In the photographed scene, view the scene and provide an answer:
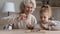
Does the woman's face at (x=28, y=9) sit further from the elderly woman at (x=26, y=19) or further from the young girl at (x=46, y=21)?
the young girl at (x=46, y=21)

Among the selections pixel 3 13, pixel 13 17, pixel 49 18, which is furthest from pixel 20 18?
pixel 49 18

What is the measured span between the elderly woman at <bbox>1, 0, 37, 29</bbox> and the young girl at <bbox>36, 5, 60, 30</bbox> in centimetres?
7

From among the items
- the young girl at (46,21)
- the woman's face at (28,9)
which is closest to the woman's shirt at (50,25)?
the young girl at (46,21)

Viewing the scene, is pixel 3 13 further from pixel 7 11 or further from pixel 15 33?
pixel 15 33

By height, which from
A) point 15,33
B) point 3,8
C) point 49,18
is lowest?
point 15,33

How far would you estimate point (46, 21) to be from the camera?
5.09ft

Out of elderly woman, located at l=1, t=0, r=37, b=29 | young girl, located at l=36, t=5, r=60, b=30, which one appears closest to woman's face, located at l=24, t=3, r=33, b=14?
elderly woman, located at l=1, t=0, r=37, b=29

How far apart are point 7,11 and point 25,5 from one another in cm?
19

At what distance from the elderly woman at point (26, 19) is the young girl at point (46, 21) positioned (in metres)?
0.07

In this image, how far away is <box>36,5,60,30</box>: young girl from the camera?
1533mm

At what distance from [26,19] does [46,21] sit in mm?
204

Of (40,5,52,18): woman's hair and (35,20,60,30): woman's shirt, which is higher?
(40,5,52,18): woman's hair

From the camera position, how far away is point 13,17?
1547mm

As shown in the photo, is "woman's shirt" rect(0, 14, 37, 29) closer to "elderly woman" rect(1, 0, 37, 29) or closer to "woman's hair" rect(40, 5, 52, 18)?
"elderly woman" rect(1, 0, 37, 29)
